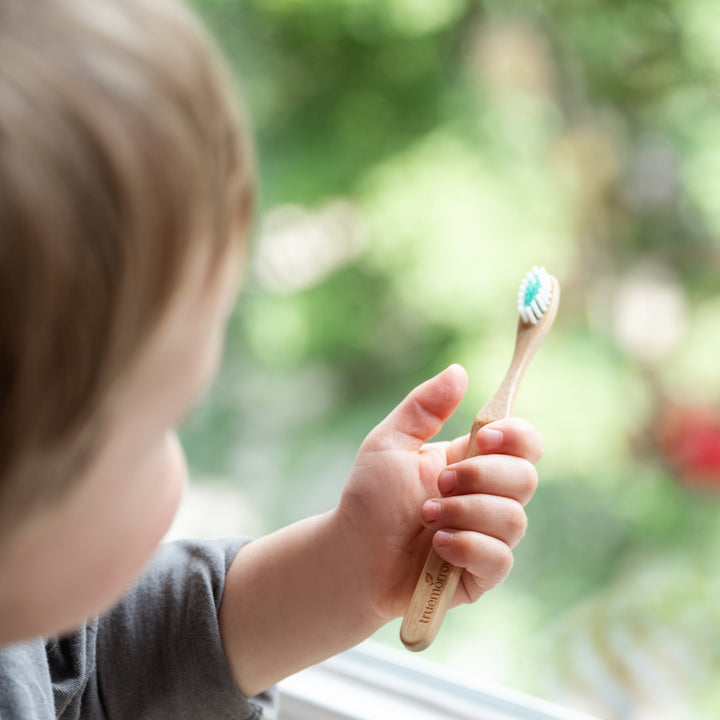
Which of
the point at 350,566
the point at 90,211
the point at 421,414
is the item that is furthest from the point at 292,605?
the point at 90,211

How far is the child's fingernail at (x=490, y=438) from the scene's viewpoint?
535 mm

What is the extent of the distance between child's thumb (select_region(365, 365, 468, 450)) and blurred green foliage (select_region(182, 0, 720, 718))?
1.63 feet

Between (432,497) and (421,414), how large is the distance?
2.2 inches

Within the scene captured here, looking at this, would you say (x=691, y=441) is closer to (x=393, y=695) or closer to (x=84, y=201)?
(x=393, y=695)

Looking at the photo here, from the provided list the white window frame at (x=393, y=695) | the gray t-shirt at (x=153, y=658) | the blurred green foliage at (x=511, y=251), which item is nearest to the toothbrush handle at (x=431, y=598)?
the gray t-shirt at (x=153, y=658)

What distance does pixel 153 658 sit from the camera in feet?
2.04

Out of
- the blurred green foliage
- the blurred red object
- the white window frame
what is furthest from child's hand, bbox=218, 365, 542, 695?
the blurred red object

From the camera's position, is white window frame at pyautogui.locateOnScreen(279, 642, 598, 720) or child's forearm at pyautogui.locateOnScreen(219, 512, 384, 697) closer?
child's forearm at pyautogui.locateOnScreen(219, 512, 384, 697)

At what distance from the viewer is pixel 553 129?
3.61 ft

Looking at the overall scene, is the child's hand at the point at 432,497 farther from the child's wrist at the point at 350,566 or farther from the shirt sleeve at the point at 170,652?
the shirt sleeve at the point at 170,652

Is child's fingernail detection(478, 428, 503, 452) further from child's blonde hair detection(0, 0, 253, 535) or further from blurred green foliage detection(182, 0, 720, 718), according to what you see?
blurred green foliage detection(182, 0, 720, 718)

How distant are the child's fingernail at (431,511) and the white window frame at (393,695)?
31 cm

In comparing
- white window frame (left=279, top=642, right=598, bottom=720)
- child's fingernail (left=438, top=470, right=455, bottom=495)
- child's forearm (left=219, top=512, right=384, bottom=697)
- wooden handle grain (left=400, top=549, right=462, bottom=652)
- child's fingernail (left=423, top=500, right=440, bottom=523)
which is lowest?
white window frame (left=279, top=642, right=598, bottom=720)

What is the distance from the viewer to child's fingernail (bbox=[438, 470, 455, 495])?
0.54 m
